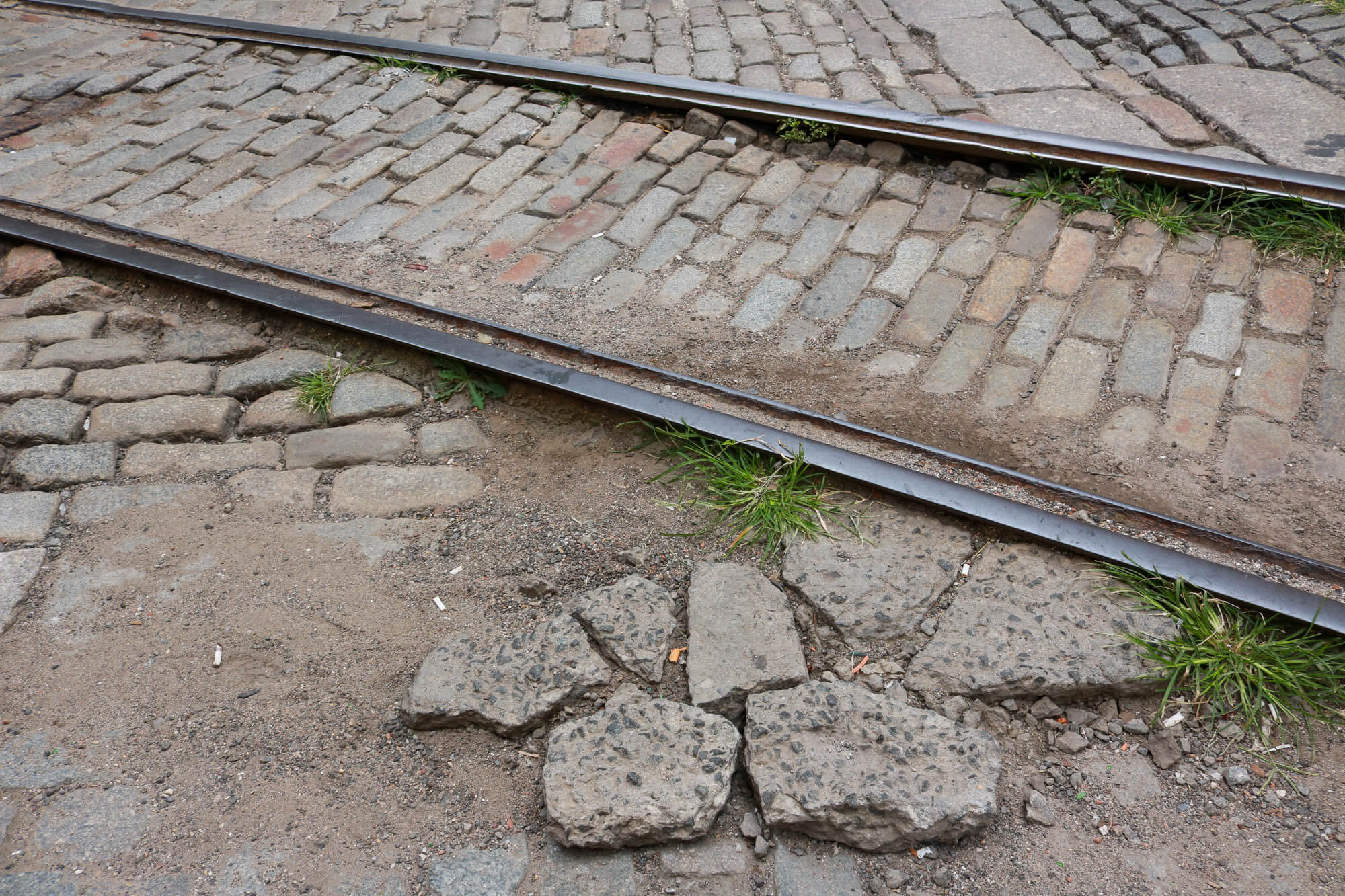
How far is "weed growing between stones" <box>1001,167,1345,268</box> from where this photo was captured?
11.8 feet

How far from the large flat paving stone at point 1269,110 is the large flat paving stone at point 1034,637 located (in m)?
2.64

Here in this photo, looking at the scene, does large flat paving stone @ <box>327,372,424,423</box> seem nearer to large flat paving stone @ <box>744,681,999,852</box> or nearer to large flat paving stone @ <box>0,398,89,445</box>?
large flat paving stone @ <box>0,398,89,445</box>

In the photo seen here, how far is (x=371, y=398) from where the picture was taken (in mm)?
3230

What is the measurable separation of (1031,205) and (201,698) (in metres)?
3.39

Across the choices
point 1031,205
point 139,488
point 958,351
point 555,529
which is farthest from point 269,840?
point 1031,205

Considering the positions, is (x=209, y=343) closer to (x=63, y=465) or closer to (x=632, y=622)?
(x=63, y=465)

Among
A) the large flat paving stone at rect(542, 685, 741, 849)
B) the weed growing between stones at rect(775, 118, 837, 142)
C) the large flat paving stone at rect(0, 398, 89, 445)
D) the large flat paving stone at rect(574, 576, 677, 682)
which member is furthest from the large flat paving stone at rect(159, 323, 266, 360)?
the weed growing between stones at rect(775, 118, 837, 142)

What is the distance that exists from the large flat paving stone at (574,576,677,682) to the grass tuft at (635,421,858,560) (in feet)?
0.86

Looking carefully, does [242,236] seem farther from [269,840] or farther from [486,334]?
[269,840]

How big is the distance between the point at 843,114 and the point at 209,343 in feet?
9.02

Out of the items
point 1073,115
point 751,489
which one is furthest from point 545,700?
point 1073,115

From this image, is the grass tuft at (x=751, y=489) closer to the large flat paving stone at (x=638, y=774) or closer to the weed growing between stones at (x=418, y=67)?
the large flat paving stone at (x=638, y=774)

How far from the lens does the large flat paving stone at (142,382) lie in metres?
3.25

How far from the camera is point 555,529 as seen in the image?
2.73 metres
